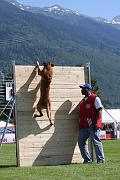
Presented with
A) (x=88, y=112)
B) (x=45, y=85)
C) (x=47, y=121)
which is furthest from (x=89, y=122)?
(x=45, y=85)

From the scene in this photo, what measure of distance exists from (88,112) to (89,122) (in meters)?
0.23

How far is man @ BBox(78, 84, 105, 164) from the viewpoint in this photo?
12891mm

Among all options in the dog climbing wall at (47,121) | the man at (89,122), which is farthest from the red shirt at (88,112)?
the dog climbing wall at (47,121)

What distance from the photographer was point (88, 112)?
1300 centimetres

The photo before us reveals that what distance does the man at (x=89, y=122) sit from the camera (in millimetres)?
12891

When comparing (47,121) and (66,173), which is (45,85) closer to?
(47,121)

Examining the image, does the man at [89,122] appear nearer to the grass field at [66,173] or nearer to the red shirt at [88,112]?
the red shirt at [88,112]

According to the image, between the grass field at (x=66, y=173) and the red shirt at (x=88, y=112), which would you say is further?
the red shirt at (x=88, y=112)

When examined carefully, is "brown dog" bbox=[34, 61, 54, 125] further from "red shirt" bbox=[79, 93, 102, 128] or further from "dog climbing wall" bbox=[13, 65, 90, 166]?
"red shirt" bbox=[79, 93, 102, 128]

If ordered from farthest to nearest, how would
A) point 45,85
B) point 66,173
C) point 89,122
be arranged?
1. point 89,122
2. point 45,85
3. point 66,173

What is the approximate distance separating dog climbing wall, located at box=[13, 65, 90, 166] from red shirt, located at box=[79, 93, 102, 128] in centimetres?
48

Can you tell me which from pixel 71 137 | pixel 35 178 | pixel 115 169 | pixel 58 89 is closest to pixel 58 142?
pixel 71 137

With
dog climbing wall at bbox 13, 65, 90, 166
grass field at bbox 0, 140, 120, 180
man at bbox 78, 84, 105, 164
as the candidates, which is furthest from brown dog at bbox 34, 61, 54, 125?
grass field at bbox 0, 140, 120, 180

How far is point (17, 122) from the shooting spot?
→ 12.9 m
